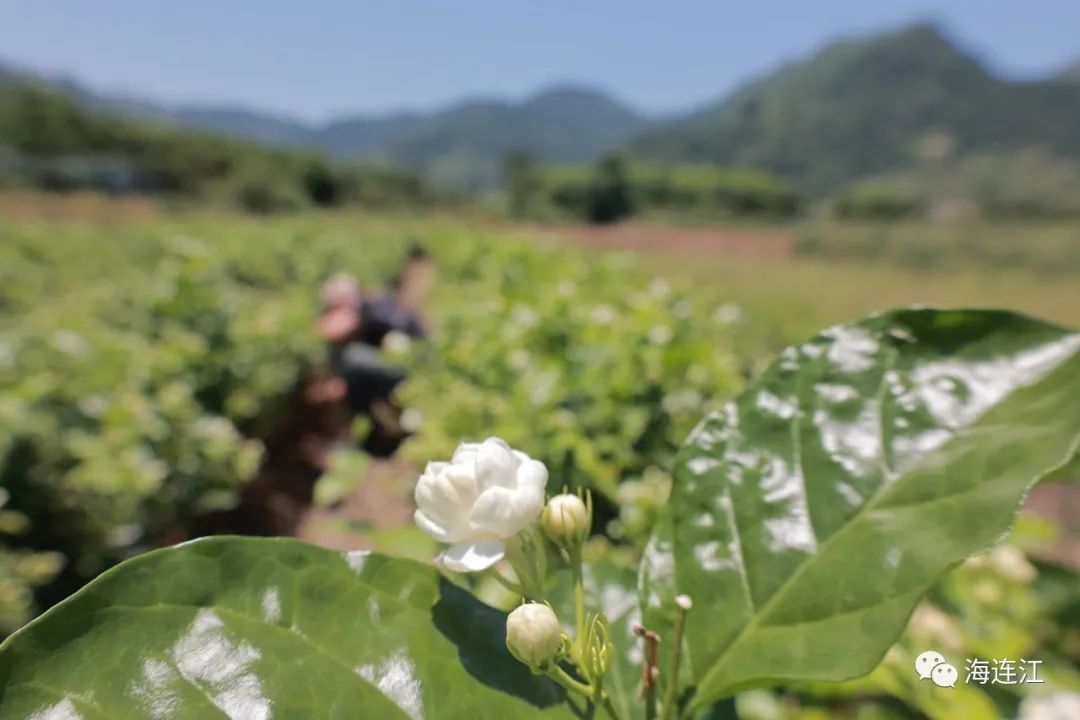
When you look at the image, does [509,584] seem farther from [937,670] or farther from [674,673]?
[937,670]

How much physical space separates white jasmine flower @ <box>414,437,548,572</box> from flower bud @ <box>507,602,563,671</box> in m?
0.04

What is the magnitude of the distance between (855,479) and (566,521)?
25 cm

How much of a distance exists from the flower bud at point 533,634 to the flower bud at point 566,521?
7 centimetres

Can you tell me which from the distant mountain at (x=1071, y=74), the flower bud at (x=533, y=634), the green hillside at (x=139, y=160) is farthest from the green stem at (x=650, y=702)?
the distant mountain at (x=1071, y=74)

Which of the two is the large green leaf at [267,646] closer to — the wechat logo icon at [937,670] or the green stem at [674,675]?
the green stem at [674,675]

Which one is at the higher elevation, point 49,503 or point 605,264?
point 605,264

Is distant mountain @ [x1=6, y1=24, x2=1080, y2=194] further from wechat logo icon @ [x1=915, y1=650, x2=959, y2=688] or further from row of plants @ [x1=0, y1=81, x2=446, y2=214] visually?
wechat logo icon @ [x1=915, y1=650, x2=959, y2=688]

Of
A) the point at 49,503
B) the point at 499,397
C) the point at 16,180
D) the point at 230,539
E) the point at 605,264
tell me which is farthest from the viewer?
the point at 16,180

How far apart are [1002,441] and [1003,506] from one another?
0.26ft

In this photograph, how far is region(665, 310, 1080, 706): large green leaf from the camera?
1.70ft

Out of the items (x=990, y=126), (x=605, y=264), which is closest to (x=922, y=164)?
(x=990, y=126)

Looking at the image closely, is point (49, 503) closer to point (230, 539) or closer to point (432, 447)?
point (432, 447)

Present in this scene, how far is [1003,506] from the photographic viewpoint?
0.51m

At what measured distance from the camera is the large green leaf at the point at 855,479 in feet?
1.70
